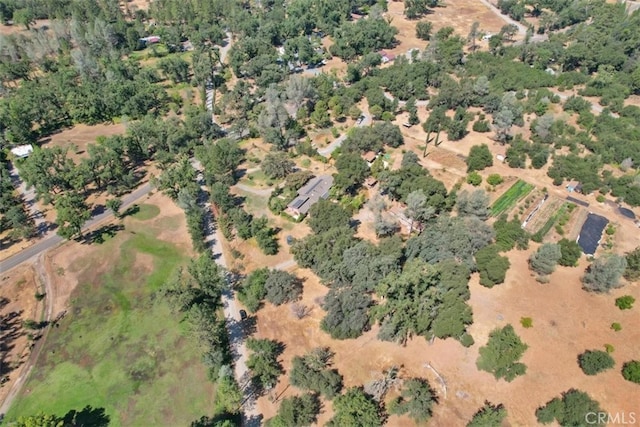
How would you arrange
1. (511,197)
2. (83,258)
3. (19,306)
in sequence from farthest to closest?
(511,197), (83,258), (19,306)

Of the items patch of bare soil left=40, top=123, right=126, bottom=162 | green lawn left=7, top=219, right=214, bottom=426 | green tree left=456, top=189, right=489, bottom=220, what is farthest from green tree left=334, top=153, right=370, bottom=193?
patch of bare soil left=40, top=123, right=126, bottom=162

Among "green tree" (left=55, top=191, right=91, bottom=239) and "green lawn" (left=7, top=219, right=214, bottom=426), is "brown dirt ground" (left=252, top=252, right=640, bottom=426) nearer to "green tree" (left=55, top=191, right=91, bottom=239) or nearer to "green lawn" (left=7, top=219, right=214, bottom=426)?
"green lawn" (left=7, top=219, right=214, bottom=426)

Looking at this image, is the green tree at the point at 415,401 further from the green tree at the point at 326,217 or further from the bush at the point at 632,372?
the green tree at the point at 326,217

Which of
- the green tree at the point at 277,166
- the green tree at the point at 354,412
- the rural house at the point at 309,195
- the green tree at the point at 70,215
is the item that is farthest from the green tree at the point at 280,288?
the green tree at the point at 70,215

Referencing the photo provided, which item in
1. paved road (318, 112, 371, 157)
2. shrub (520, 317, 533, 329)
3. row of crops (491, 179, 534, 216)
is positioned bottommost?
shrub (520, 317, 533, 329)

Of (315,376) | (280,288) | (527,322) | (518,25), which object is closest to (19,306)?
(280,288)

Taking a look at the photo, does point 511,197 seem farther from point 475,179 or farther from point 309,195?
point 309,195
